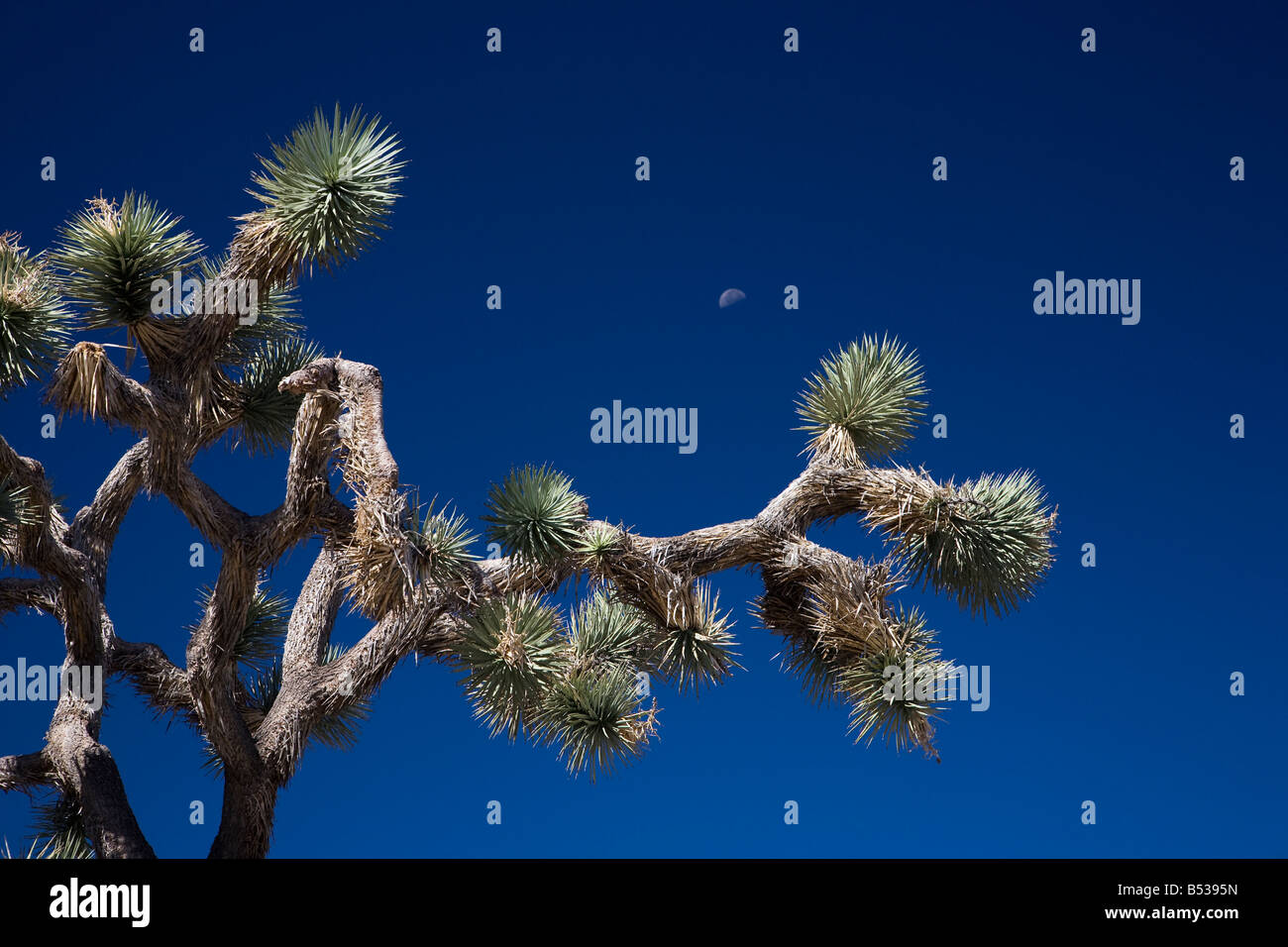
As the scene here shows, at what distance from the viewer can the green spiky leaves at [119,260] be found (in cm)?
746

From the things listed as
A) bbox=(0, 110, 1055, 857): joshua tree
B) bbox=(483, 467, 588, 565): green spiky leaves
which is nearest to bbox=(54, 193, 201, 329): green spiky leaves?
bbox=(0, 110, 1055, 857): joshua tree

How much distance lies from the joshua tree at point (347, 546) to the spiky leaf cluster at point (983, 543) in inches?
0.6

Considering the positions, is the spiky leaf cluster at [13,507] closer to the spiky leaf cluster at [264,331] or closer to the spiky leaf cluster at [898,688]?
the spiky leaf cluster at [264,331]

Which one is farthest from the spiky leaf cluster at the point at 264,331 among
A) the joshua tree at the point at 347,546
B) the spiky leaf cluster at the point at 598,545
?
the spiky leaf cluster at the point at 598,545

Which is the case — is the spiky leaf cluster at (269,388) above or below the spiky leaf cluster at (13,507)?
above

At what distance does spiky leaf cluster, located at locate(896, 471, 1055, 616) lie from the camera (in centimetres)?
805

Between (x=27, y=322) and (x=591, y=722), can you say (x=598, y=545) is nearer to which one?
(x=591, y=722)

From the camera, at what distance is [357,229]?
282 inches

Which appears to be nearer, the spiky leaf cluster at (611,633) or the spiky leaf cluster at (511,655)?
the spiky leaf cluster at (511,655)

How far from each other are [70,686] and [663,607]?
349 cm

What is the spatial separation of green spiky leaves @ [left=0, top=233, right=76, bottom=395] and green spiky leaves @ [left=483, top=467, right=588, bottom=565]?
2.42 metres

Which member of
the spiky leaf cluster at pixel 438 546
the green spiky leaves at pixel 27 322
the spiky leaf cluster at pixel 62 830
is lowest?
the spiky leaf cluster at pixel 62 830
